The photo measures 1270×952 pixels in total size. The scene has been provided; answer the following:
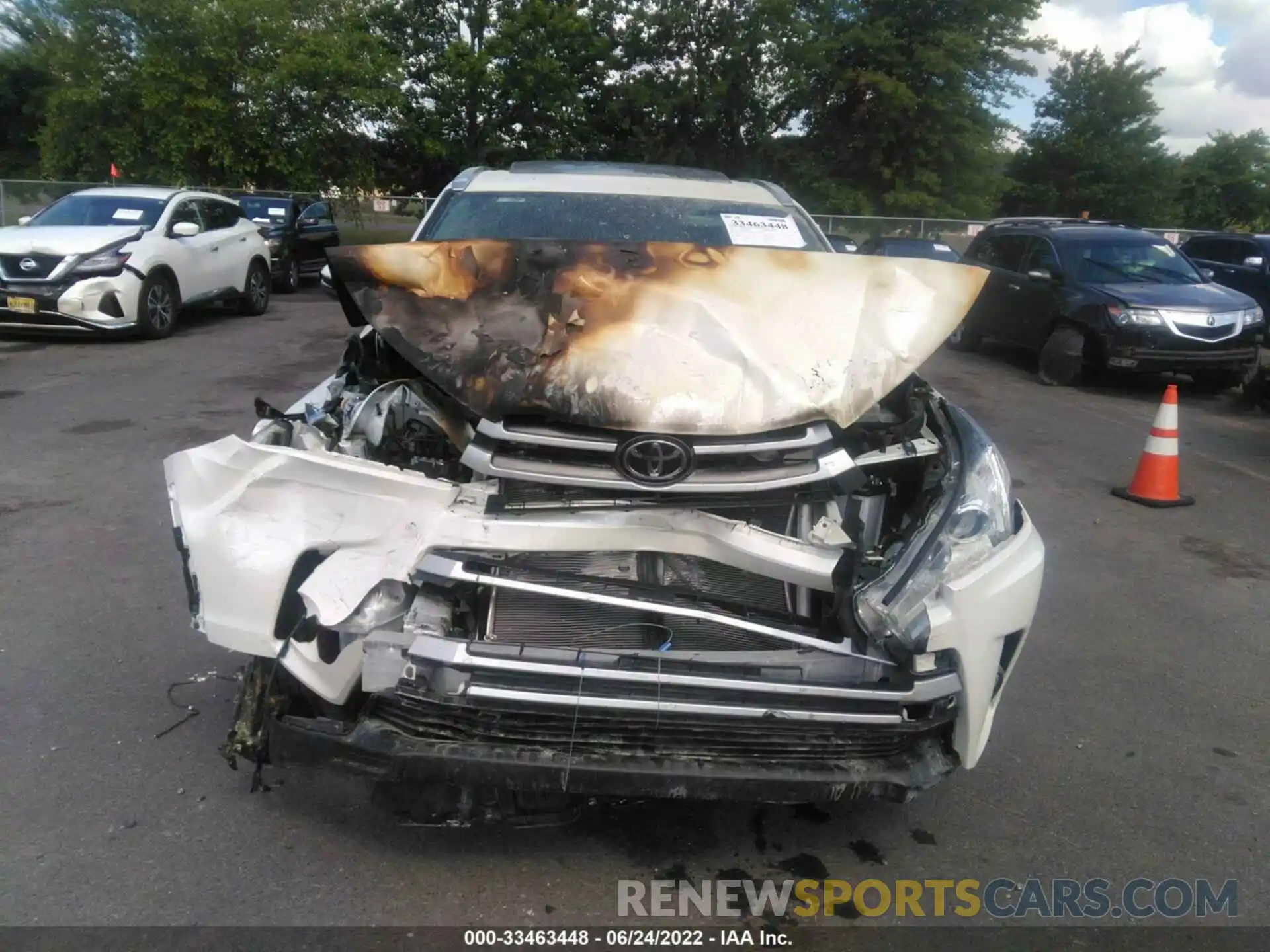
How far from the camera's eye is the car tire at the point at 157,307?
11.7 m

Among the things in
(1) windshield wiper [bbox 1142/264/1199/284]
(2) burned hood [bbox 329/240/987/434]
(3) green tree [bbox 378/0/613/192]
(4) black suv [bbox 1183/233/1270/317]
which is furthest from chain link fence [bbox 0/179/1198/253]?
(2) burned hood [bbox 329/240/987/434]

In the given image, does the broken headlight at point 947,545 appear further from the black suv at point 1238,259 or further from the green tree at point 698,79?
the green tree at point 698,79

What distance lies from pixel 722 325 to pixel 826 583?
886 mm

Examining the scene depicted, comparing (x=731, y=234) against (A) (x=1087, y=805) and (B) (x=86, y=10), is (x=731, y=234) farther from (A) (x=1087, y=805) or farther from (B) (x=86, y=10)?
(B) (x=86, y=10)

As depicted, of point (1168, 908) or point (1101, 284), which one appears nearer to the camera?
point (1168, 908)

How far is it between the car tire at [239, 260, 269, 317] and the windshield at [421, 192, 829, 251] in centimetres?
1077

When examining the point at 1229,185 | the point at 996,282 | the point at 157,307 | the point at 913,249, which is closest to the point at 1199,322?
the point at 996,282

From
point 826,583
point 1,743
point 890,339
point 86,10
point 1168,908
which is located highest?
point 86,10

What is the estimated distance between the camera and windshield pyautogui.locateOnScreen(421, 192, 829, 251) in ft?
14.6

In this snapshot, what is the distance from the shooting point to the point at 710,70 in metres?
33.8

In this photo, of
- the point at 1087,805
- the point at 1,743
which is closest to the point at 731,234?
the point at 1087,805

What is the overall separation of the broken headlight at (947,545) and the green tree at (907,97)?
105 feet

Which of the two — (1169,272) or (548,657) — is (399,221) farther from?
(548,657)

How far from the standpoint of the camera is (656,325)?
320cm
